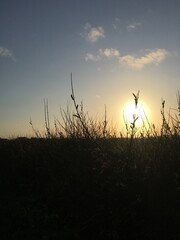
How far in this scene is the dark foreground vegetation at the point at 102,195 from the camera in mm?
5496

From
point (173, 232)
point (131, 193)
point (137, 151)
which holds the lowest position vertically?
point (173, 232)

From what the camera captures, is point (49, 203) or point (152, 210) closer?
point (152, 210)

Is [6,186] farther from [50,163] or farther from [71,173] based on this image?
[71,173]

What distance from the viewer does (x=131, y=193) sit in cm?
586

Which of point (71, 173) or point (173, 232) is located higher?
point (71, 173)

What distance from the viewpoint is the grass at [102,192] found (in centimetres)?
551

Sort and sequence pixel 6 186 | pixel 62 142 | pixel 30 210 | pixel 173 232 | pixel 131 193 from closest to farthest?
pixel 173 232, pixel 131 193, pixel 30 210, pixel 6 186, pixel 62 142

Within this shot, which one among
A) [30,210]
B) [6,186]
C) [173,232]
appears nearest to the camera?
[173,232]

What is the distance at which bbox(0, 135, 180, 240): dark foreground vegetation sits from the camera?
5496mm

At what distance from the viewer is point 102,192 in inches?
240

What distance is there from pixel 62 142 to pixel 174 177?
4.12 metres

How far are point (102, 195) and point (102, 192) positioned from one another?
0.05m

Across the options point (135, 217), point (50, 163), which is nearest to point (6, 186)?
point (50, 163)

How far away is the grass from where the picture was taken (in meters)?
5.51
